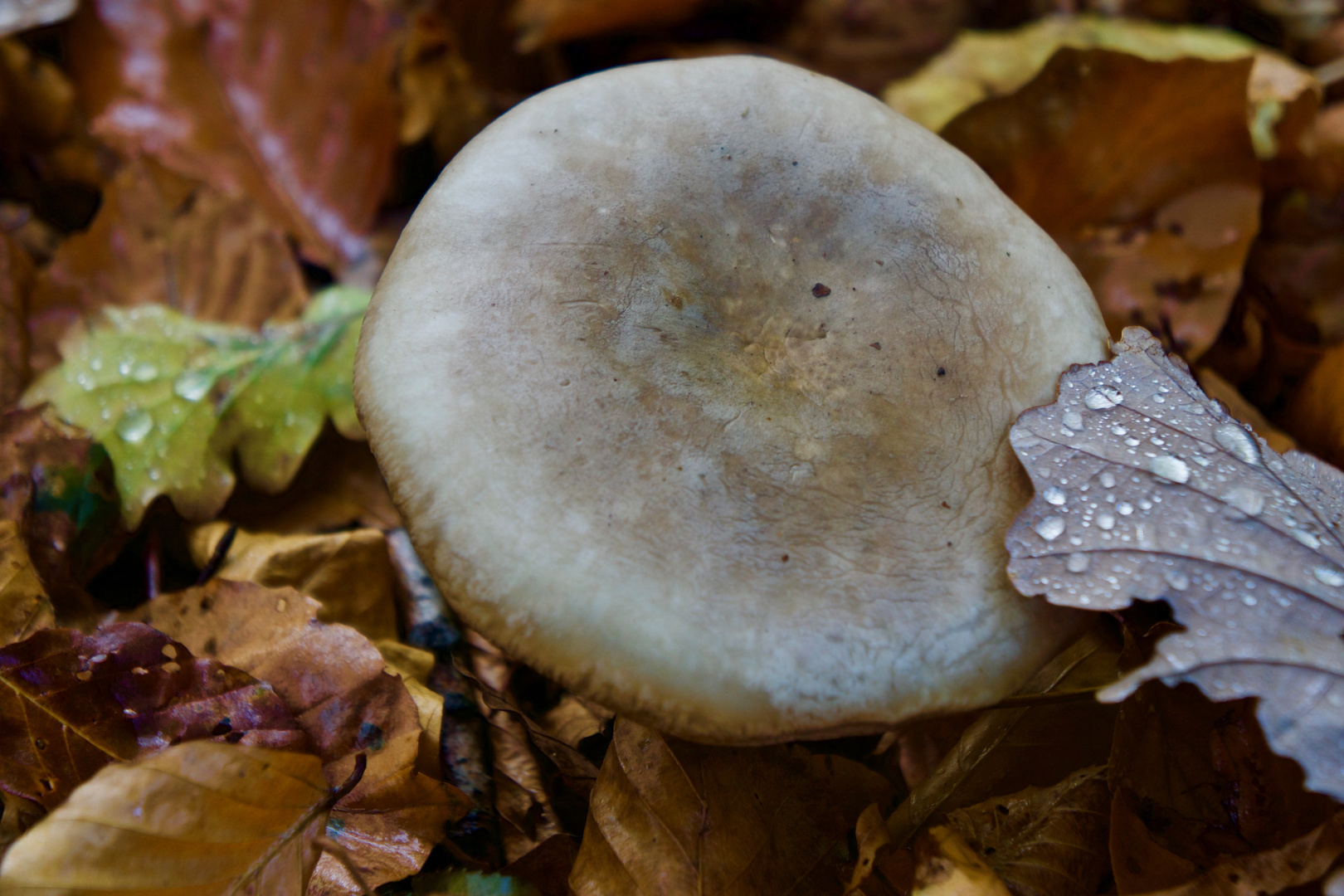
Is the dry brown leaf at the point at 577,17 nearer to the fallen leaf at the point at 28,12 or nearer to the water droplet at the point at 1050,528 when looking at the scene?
the fallen leaf at the point at 28,12

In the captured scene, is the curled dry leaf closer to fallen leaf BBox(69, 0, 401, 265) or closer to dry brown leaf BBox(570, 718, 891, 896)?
dry brown leaf BBox(570, 718, 891, 896)

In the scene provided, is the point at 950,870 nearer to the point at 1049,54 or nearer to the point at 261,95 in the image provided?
the point at 1049,54

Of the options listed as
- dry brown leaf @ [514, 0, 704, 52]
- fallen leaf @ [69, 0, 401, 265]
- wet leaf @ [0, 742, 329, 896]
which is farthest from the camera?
dry brown leaf @ [514, 0, 704, 52]

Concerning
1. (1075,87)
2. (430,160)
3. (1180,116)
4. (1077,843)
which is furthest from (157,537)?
(1180,116)

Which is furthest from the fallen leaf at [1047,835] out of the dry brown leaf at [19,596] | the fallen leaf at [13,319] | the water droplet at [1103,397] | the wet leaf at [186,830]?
the fallen leaf at [13,319]

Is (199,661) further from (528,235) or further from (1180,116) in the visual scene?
(1180,116)

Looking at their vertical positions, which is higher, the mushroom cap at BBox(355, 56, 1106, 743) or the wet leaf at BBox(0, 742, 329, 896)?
the mushroom cap at BBox(355, 56, 1106, 743)

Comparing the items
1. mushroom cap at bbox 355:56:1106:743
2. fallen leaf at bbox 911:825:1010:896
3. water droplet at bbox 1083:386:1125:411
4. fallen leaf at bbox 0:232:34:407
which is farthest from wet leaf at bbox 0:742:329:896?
water droplet at bbox 1083:386:1125:411
